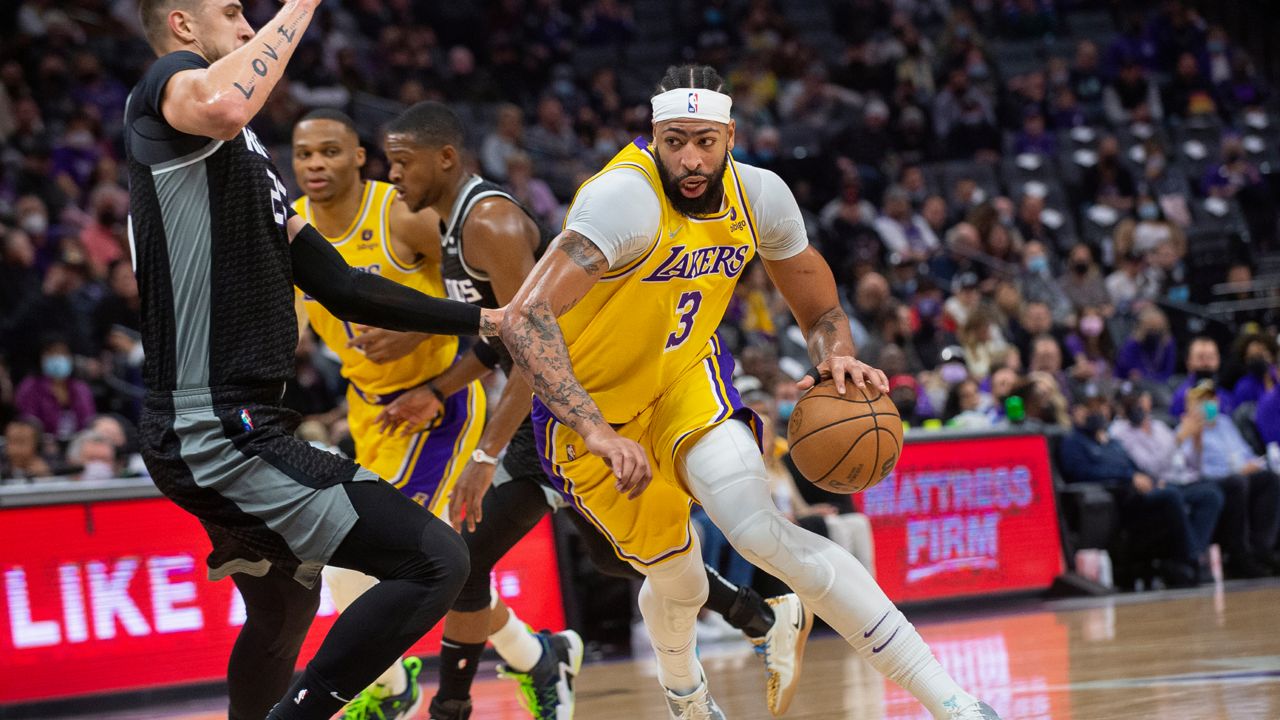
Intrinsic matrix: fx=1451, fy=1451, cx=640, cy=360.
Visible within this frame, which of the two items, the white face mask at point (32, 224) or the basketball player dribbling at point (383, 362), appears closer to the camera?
the basketball player dribbling at point (383, 362)

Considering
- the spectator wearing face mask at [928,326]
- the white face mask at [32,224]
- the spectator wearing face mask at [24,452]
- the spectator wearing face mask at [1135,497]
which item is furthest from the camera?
the spectator wearing face mask at [928,326]

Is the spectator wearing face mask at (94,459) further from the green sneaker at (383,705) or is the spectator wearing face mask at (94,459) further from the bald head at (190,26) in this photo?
the bald head at (190,26)

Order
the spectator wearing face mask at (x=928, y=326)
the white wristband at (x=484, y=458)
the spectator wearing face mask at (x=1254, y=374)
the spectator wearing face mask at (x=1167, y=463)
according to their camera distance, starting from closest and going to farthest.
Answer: the white wristband at (x=484, y=458) < the spectator wearing face mask at (x=1167, y=463) < the spectator wearing face mask at (x=1254, y=374) < the spectator wearing face mask at (x=928, y=326)

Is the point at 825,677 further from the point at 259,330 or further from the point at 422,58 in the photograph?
the point at 422,58

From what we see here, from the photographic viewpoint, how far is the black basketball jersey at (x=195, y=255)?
11.7ft

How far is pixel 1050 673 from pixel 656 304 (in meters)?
3.14

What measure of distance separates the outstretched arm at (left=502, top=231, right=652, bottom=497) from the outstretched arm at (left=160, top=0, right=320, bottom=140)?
3.08ft

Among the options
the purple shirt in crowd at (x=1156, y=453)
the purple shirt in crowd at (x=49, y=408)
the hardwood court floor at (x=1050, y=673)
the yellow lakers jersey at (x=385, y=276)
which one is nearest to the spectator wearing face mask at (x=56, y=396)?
the purple shirt in crowd at (x=49, y=408)

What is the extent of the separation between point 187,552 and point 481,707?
6.73ft

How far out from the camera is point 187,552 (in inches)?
309

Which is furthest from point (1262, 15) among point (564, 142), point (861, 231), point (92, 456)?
point (92, 456)

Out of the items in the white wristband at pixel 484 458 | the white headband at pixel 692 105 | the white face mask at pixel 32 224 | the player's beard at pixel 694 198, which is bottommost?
the white wristband at pixel 484 458

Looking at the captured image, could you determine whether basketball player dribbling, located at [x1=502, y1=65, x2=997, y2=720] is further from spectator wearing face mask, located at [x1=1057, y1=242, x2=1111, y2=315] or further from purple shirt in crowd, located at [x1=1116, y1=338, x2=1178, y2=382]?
spectator wearing face mask, located at [x1=1057, y1=242, x2=1111, y2=315]

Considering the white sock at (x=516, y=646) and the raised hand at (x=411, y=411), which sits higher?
the raised hand at (x=411, y=411)
